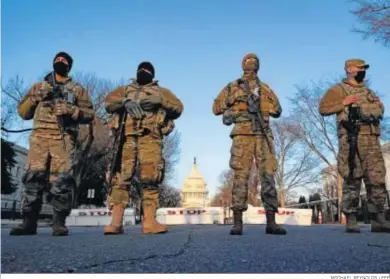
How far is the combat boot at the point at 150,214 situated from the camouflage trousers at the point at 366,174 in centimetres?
187

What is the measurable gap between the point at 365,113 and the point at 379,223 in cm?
109

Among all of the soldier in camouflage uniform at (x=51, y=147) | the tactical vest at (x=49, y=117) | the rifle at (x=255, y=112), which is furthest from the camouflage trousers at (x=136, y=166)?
the rifle at (x=255, y=112)

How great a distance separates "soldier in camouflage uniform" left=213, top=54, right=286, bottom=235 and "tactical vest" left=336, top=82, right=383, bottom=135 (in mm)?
683

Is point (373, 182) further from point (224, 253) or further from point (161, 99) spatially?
point (224, 253)

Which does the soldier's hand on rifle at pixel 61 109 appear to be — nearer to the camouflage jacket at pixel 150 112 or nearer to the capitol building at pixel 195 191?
the camouflage jacket at pixel 150 112

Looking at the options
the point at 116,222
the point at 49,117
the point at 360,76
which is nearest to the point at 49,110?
the point at 49,117

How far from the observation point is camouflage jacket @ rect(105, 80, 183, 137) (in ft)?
13.4

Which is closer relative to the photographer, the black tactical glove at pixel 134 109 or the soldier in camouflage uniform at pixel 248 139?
the soldier in camouflage uniform at pixel 248 139

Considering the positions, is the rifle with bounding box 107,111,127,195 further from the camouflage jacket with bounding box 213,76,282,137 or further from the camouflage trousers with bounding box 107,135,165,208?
the camouflage jacket with bounding box 213,76,282,137

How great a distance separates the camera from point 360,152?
4227 millimetres

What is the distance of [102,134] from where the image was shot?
72.3 ft

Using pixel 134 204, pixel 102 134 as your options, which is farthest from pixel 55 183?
pixel 134 204

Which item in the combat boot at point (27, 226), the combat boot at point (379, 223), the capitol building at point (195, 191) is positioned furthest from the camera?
the capitol building at point (195, 191)

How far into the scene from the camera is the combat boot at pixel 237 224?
3.63 metres
